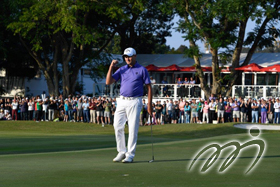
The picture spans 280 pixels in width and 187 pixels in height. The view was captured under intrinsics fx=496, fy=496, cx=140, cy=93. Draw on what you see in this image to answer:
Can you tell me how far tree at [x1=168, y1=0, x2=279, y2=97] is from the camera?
37.0 m

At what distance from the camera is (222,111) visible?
106ft

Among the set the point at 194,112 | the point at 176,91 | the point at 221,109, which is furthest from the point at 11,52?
the point at 221,109

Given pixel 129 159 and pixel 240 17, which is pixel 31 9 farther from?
pixel 129 159

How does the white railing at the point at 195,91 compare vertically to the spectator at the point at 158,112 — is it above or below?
above

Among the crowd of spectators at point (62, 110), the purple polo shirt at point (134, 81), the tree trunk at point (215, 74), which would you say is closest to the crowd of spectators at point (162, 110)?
the crowd of spectators at point (62, 110)

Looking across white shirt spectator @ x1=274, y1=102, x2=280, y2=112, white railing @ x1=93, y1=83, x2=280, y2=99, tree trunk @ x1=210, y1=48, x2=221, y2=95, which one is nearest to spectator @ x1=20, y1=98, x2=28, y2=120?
white railing @ x1=93, y1=83, x2=280, y2=99

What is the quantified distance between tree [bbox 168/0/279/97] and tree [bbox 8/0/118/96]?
638cm

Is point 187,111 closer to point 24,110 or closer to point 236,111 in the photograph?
point 236,111

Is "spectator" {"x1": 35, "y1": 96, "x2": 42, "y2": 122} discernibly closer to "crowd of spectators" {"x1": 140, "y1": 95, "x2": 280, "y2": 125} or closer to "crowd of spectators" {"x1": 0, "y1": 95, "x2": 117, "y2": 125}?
"crowd of spectators" {"x1": 0, "y1": 95, "x2": 117, "y2": 125}

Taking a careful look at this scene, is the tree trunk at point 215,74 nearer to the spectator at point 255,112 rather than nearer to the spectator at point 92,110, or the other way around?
the spectator at point 255,112

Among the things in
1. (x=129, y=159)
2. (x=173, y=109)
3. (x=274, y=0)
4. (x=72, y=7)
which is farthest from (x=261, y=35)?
(x=129, y=159)

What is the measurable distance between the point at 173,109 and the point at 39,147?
20468 mm

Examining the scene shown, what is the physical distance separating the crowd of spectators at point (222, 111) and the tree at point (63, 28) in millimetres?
9744

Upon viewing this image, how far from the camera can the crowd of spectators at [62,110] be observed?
3550 centimetres
